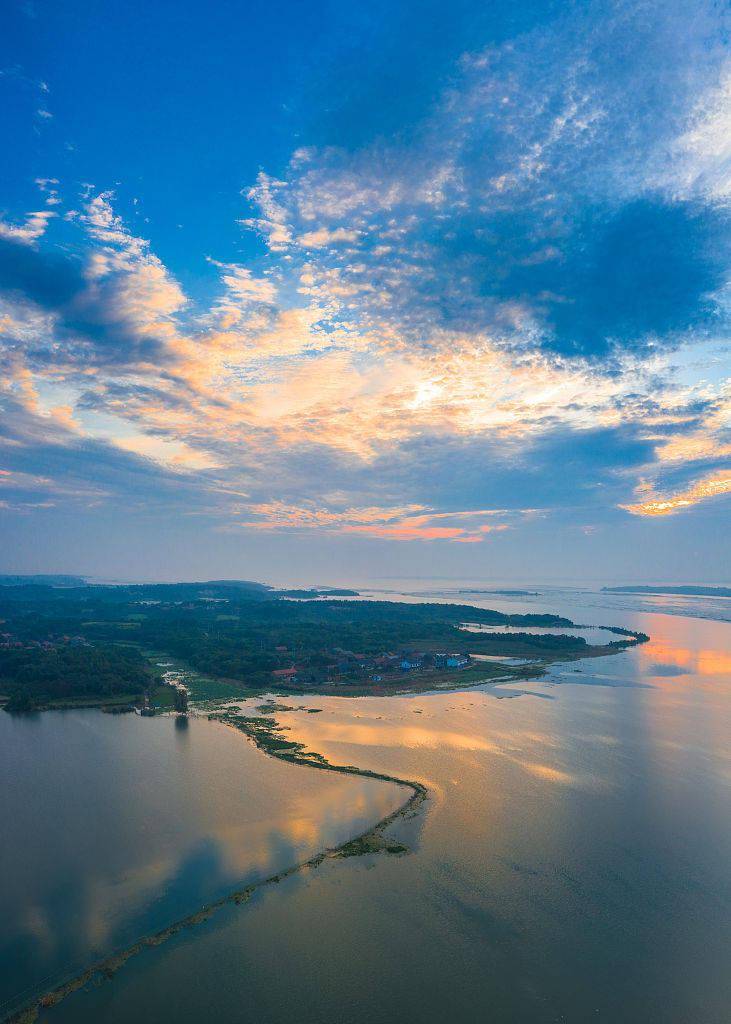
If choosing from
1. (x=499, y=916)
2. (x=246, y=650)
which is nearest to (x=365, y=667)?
(x=246, y=650)

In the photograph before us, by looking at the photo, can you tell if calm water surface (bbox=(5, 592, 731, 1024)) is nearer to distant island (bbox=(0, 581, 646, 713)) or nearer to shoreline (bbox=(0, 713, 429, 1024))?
shoreline (bbox=(0, 713, 429, 1024))

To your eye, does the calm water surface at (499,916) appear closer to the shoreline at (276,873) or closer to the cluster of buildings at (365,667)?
the shoreline at (276,873)

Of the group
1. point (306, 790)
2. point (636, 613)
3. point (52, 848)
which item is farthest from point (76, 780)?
point (636, 613)

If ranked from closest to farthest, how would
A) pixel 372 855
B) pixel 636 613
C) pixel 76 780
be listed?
pixel 372 855 < pixel 76 780 < pixel 636 613

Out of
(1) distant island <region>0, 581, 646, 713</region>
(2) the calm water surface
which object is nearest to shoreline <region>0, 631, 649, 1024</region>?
(2) the calm water surface

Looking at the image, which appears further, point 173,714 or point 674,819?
point 173,714

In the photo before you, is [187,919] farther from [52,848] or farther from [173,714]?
[173,714]

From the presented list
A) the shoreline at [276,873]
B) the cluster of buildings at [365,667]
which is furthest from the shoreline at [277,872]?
the cluster of buildings at [365,667]
